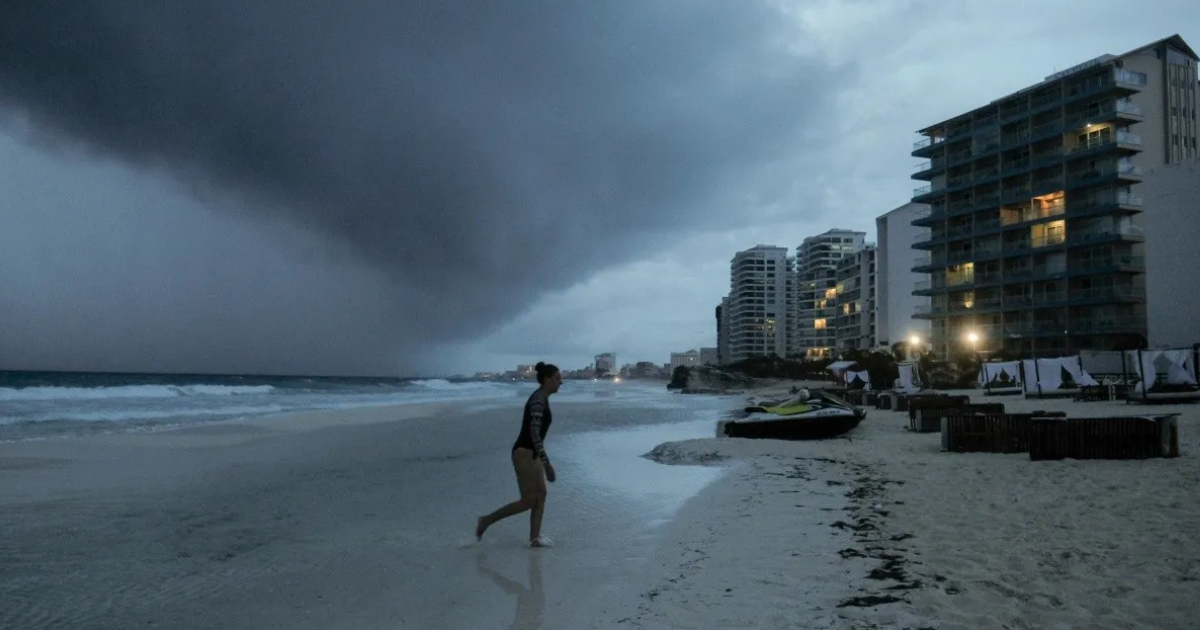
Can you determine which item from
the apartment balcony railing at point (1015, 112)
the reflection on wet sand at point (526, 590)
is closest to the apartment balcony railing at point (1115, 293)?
the apartment balcony railing at point (1015, 112)

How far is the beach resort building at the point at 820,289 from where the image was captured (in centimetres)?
14212

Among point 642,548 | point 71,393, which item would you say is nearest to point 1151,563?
point 642,548

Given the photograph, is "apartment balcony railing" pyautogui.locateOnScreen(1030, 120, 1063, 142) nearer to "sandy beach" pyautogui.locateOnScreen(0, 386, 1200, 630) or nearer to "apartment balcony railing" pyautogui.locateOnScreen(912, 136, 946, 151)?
"apartment balcony railing" pyautogui.locateOnScreen(912, 136, 946, 151)

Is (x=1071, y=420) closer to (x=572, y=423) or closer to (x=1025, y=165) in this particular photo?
(x=572, y=423)

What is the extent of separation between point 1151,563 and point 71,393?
62929mm

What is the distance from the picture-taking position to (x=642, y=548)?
7.80 m

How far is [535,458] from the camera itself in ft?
25.2

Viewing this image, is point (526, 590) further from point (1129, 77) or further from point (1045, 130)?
point (1129, 77)

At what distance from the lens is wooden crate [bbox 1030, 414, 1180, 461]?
1251 centimetres

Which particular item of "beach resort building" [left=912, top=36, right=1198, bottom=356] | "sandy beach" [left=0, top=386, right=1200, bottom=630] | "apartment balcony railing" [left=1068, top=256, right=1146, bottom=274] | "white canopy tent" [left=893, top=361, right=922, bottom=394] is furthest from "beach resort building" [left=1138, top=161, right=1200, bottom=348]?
"sandy beach" [left=0, top=386, right=1200, bottom=630]

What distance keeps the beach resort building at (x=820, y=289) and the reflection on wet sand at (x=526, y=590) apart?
126m

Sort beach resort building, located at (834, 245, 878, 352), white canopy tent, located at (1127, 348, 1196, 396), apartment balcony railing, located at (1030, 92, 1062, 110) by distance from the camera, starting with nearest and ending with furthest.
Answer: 1. white canopy tent, located at (1127, 348, 1196, 396)
2. apartment balcony railing, located at (1030, 92, 1062, 110)
3. beach resort building, located at (834, 245, 878, 352)

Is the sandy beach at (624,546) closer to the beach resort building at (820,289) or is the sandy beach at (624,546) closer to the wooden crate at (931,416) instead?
the wooden crate at (931,416)

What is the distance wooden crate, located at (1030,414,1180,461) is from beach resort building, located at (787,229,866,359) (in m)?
117
